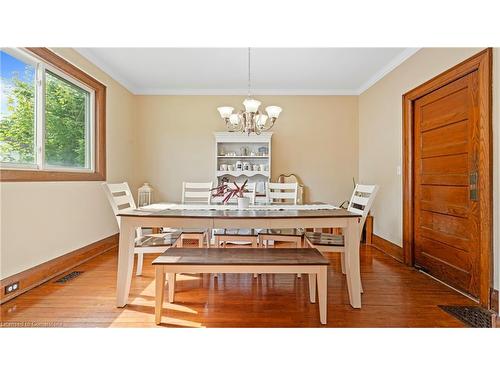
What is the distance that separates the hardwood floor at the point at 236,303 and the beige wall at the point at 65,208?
0.37 meters

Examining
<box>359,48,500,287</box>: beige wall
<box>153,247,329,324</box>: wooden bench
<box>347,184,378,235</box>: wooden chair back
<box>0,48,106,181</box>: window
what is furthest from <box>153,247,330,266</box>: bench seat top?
<box>359,48,500,287</box>: beige wall

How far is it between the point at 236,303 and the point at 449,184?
223 cm

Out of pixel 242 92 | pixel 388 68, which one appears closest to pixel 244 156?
pixel 242 92

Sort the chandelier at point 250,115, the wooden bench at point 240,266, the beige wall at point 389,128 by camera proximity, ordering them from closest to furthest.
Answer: the wooden bench at point 240,266 → the chandelier at point 250,115 → the beige wall at point 389,128

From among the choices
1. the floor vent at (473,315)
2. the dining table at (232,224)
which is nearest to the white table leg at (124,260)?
the dining table at (232,224)

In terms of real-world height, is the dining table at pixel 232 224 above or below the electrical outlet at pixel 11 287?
above

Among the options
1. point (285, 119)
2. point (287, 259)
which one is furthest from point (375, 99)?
point (287, 259)

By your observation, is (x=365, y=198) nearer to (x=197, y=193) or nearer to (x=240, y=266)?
(x=240, y=266)

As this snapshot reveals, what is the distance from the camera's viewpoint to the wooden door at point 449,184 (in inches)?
93.1

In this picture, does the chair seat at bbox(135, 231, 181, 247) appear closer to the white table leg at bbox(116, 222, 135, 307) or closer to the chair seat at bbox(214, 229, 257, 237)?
the white table leg at bbox(116, 222, 135, 307)

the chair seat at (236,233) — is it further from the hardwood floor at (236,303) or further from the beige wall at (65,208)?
the beige wall at (65,208)
